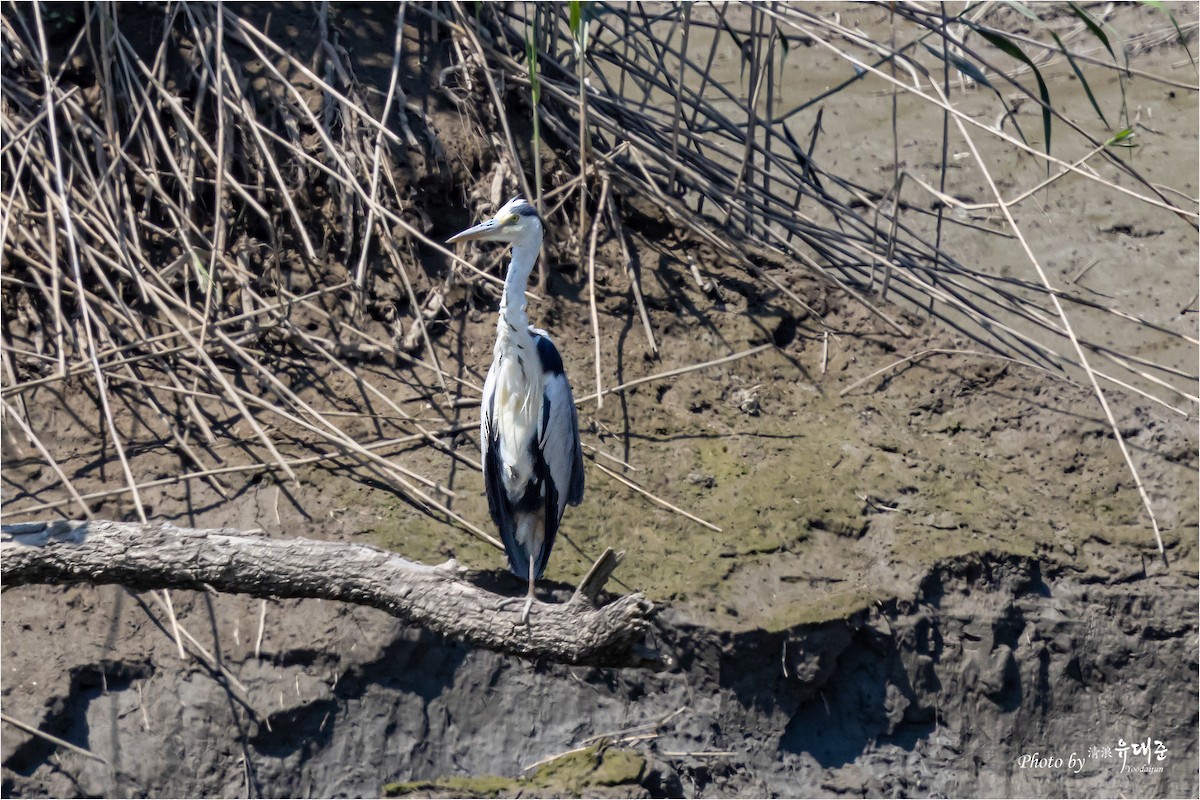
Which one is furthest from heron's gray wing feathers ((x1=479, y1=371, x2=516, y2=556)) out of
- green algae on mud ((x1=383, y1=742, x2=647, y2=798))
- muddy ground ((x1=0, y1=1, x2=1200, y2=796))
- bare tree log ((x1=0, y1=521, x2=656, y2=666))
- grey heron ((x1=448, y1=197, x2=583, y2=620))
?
bare tree log ((x1=0, y1=521, x2=656, y2=666))

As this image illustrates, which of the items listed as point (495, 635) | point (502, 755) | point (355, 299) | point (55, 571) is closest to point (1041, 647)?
point (502, 755)

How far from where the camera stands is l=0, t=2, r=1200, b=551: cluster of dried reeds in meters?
4.25

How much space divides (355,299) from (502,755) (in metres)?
1.95

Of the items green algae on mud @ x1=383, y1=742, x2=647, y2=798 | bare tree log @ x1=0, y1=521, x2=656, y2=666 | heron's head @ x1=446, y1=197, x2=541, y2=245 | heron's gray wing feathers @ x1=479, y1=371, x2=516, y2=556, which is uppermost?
heron's head @ x1=446, y1=197, x2=541, y2=245

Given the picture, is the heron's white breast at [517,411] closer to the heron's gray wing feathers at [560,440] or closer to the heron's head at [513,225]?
the heron's gray wing feathers at [560,440]

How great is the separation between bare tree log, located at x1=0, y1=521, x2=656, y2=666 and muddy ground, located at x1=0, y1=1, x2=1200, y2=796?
136 centimetres

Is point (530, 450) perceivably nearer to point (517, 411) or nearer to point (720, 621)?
point (517, 411)

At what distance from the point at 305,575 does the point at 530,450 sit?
1.45m

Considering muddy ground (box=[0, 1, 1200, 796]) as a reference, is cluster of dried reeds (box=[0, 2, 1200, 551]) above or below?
above

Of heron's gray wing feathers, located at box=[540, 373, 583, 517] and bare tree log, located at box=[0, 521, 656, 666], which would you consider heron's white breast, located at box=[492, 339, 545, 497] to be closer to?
heron's gray wing feathers, located at box=[540, 373, 583, 517]

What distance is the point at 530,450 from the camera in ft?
12.7

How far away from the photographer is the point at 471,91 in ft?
16.5

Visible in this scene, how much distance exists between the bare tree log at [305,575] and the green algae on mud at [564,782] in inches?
50.7

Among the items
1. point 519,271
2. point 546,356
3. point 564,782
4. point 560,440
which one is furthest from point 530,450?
point 564,782
